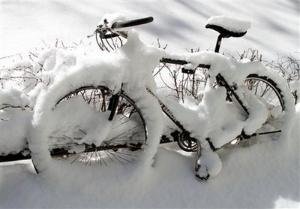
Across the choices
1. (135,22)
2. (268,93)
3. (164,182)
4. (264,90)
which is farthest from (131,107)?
(268,93)

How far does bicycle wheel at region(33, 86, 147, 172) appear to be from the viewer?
320 cm

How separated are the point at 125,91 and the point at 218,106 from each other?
885mm

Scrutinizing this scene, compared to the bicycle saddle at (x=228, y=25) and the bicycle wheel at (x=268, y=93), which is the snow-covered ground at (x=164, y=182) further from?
the bicycle saddle at (x=228, y=25)

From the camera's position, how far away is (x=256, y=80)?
3846 mm

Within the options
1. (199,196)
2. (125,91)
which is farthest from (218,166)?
(125,91)

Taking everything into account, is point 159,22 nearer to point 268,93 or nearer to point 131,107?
point 268,93

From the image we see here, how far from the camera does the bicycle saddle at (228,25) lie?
11.1ft

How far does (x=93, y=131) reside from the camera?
127 inches

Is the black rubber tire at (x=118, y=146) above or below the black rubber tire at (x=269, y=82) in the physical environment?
below

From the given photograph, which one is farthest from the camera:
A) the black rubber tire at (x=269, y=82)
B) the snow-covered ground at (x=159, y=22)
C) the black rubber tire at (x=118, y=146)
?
the snow-covered ground at (x=159, y=22)

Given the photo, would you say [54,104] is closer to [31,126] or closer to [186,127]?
[31,126]

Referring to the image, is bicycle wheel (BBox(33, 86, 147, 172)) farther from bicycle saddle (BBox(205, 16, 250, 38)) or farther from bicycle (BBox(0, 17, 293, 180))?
bicycle saddle (BBox(205, 16, 250, 38))

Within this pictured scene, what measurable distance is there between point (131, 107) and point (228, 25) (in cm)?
105

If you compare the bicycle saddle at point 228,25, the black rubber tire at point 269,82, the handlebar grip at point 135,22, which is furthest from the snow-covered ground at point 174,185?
the handlebar grip at point 135,22
